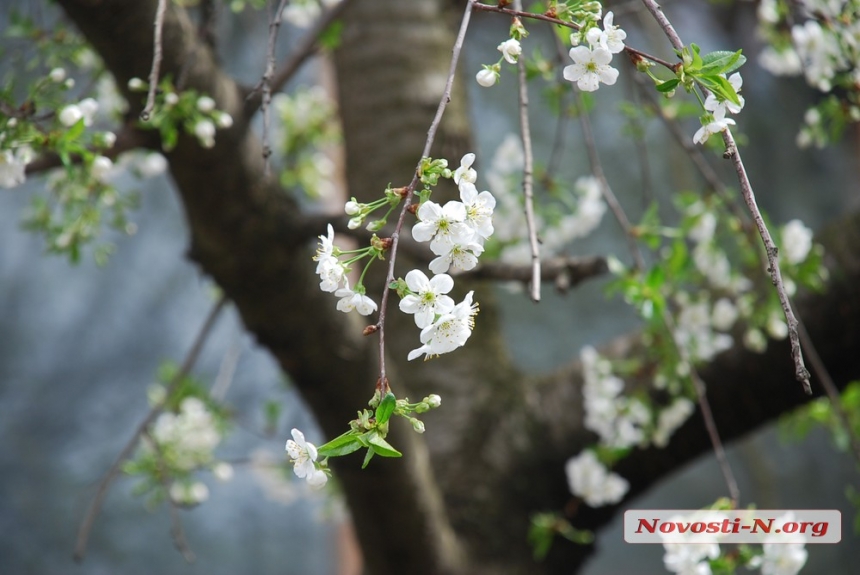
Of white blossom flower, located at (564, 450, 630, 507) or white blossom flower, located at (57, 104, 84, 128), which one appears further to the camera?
white blossom flower, located at (564, 450, 630, 507)

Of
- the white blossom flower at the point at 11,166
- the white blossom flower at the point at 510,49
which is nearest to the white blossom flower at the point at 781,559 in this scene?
the white blossom flower at the point at 510,49

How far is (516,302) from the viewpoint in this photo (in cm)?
319

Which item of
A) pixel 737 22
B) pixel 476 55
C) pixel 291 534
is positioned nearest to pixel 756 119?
pixel 737 22

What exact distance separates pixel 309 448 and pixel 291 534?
2.37 m

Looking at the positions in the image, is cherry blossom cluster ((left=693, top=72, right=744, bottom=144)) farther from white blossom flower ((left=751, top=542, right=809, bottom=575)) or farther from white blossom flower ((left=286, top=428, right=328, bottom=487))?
white blossom flower ((left=751, top=542, right=809, bottom=575))

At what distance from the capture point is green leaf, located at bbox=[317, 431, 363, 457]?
0.60m

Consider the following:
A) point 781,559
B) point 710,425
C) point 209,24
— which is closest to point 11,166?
point 209,24

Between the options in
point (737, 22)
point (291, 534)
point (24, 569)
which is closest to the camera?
point (24, 569)

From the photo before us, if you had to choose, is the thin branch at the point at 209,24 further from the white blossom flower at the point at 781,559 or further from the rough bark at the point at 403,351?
the white blossom flower at the point at 781,559

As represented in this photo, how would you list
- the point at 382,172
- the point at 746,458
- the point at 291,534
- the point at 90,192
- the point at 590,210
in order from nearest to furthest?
the point at 90,192 → the point at 590,210 → the point at 382,172 → the point at 291,534 → the point at 746,458

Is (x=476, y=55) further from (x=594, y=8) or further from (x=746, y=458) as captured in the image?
(x=594, y=8)

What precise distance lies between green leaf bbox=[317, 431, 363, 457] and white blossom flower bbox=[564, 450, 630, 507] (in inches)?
38.2

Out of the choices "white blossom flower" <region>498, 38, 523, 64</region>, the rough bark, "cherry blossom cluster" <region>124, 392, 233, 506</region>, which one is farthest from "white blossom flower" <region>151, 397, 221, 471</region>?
"white blossom flower" <region>498, 38, 523, 64</region>

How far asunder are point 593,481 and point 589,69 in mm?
977
